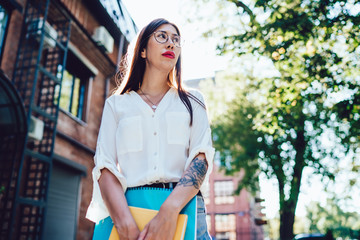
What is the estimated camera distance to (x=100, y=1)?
1135 centimetres

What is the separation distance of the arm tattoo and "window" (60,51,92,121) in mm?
9340

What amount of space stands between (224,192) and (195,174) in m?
33.0

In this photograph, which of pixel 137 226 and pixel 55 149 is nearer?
pixel 137 226

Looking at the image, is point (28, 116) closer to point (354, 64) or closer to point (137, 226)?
point (137, 226)

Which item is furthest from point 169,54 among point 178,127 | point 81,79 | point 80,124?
point 81,79

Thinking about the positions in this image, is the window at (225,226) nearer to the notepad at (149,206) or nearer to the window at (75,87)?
the window at (75,87)

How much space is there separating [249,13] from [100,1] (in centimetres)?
625

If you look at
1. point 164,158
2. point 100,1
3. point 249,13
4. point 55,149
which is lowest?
point 164,158

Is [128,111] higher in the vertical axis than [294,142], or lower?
lower

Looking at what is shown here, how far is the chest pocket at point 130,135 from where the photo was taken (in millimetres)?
1676

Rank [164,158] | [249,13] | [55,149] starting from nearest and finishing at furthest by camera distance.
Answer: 1. [164,158]
2. [249,13]
3. [55,149]

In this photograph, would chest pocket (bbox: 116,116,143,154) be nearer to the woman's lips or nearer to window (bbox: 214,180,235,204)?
the woman's lips

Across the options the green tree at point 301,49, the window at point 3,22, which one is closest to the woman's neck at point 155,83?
the green tree at point 301,49

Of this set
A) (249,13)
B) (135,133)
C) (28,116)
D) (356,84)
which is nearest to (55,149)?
(28,116)
